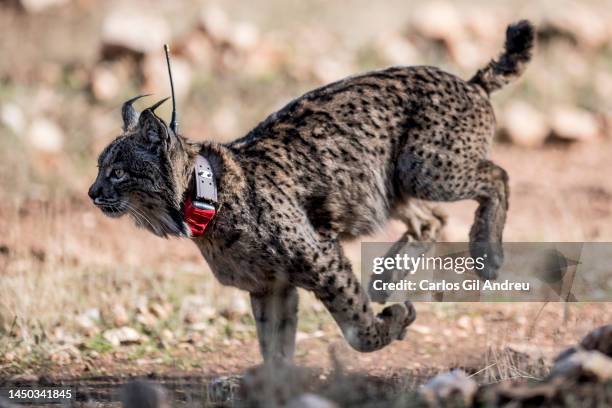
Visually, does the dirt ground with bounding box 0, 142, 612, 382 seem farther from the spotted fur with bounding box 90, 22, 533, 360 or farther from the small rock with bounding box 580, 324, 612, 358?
the small rock with bounding box 580, 324, 612, 358

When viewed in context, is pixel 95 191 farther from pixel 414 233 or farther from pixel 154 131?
pixel 414 233

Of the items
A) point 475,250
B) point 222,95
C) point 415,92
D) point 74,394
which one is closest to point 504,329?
point 475,250

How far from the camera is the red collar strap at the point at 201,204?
646 centimetres

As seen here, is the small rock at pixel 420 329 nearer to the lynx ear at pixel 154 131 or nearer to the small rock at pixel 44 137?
the lynx ear at pixel 154 131

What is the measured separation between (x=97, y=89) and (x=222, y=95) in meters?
1.81

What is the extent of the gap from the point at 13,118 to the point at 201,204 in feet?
25.1

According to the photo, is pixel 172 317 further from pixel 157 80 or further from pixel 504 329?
pixel 157 80

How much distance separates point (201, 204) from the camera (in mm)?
6465

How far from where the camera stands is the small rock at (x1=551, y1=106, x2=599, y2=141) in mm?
14164

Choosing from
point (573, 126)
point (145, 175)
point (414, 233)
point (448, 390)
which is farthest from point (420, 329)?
point (573, 126)

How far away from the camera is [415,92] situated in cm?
745

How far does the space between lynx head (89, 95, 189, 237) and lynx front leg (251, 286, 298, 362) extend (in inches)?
39.7

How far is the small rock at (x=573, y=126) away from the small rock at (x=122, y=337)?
807 cm

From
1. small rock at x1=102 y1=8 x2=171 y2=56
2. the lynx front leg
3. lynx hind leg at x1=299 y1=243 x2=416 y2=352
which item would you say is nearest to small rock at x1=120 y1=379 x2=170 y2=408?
lynx hind leg at x1=299 y1=243 x2=416 y2=352
